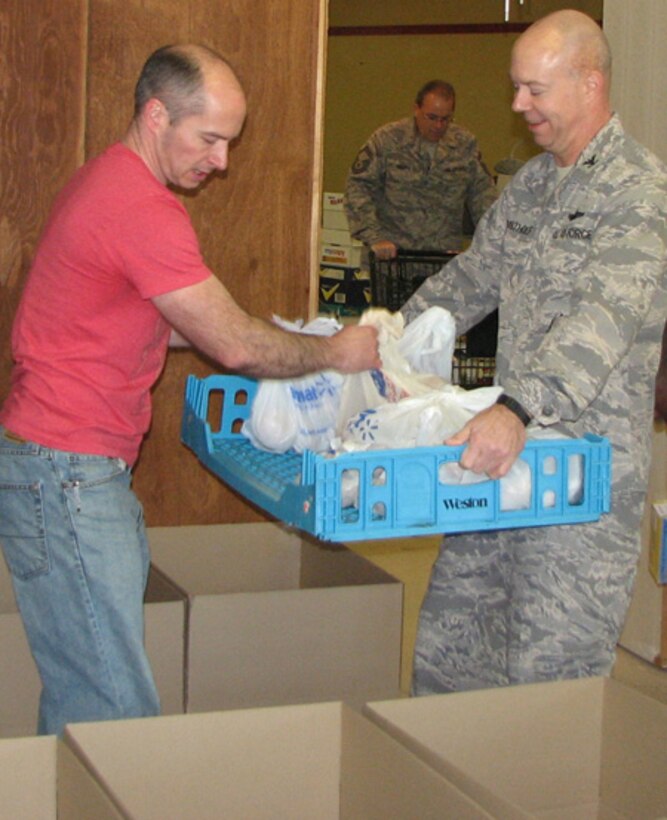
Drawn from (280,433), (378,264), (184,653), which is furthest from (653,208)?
(378,264)

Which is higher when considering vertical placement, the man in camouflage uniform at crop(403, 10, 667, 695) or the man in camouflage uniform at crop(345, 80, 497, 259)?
the man in camouflage uniform at crop(345, 80, 497, 259)

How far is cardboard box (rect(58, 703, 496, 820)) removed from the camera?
1742 millimetres

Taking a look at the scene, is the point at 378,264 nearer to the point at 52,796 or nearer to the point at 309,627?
the point at 309,627

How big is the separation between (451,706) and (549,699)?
180 mm

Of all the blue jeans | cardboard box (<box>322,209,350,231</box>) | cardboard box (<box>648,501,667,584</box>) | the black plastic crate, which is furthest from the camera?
cardboard box (<box>322,209,350,231</box>)

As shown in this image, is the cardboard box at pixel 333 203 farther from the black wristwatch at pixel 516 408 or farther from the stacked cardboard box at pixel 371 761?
the stacked cardboard box at pixel 371 761

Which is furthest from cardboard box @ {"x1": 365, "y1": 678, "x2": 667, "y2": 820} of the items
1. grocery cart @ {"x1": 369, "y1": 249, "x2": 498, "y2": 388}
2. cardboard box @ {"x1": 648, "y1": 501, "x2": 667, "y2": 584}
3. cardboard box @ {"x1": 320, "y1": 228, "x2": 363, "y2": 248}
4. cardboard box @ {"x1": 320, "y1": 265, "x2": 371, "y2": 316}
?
cardboard box @ {"x1": 320, "y1": 228, "x2": 363, "y2": 248}

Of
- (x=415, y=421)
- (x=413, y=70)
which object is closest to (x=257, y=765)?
(x=415, y=421)

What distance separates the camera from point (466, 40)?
37.7ft

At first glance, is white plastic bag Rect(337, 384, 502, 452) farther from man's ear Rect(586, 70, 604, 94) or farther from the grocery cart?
the grocery cart

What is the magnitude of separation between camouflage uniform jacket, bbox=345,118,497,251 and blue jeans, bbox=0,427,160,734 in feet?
13.9

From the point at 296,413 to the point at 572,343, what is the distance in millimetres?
564

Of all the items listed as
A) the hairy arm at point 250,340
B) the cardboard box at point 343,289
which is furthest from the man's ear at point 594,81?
the cardboard box at point 343,289

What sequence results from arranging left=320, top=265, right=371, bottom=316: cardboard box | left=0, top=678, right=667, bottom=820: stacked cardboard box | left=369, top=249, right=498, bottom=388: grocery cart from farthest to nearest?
left=320, top=265, right=371, bottom=316: cardboard box < left=369, top=249, right=498, bottom=388: grocery cart < left=0, top=678, right=667, bottom=820: stacked cardboard box
